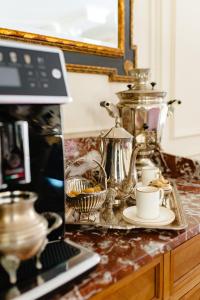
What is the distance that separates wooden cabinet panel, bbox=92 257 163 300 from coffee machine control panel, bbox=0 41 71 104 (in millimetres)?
300

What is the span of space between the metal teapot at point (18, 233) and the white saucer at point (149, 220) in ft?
0.92

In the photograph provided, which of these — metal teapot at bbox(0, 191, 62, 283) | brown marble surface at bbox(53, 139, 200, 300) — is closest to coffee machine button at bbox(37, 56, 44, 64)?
metal teapot at bbox(0, 191, 62, 283)

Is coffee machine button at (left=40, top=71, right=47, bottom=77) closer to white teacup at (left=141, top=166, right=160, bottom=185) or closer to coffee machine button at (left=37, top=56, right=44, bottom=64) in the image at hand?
coffee machine button at (left=37, top=56, right=44, bottom=64)

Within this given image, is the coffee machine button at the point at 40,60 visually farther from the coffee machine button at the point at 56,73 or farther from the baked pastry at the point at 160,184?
the baked pastry at the point at 160,184

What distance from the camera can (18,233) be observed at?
39cm

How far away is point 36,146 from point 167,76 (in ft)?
3.37

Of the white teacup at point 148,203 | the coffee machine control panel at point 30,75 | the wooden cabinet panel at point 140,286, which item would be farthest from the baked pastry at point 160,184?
the coffee machine control panel at point 30,75

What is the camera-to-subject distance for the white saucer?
647 mm

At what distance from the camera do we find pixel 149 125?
1.01 m

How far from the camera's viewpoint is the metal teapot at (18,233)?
0.39 meters

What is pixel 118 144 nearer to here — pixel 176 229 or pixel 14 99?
pixel 176 229

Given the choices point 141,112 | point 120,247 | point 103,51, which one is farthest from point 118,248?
point 103,51

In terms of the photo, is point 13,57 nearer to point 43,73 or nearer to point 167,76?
point 43,73

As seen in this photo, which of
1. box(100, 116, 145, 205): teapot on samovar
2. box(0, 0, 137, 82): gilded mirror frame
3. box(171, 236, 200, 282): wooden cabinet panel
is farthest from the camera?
box(0, 0, 137, 82): gilded mirror frame
